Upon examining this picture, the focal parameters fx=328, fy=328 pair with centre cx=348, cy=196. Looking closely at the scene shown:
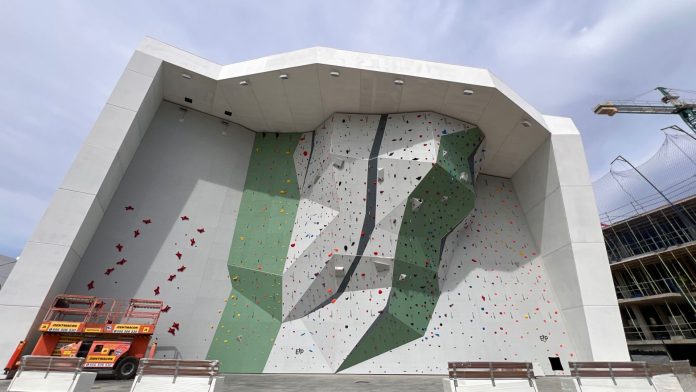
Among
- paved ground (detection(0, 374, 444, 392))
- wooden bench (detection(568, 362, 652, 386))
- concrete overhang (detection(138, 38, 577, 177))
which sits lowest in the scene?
paved ground (detection(0, 374, 444, 392))

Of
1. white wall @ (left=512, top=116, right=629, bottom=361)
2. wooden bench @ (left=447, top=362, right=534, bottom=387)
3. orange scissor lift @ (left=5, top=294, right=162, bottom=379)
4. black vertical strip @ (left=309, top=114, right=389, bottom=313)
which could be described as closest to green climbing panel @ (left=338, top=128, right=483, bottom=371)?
black vertical strip @ (left=309, top=114, right=389, bottom=313)

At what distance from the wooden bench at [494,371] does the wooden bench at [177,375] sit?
2.97 meters

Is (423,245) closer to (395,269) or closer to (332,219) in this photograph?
(395,269)

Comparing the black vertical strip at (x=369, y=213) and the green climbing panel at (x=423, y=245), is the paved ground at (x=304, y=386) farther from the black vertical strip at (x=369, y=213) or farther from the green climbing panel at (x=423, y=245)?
the black vertical strip at (x=369, y=213)

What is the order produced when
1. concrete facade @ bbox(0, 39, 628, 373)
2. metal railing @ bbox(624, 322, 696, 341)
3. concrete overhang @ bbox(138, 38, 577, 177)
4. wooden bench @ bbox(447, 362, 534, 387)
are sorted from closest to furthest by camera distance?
wooden bench @ bbox(447, 362, 534, 387) < concrete facade @ bbox(0, 39, 628, 373) < concrete overhang @ bbox(138, 38, 577, 177) < metal railing @ bbox(624, 322, 696, 341)

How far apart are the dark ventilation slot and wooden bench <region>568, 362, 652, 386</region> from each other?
30.3 ft

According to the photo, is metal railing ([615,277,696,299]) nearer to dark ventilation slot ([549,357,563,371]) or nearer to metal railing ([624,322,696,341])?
metal railing ([624,322,696,341])

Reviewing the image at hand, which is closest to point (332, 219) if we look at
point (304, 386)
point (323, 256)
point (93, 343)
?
point (323, 256)

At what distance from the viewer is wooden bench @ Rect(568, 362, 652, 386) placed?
13.8 ft

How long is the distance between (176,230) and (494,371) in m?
11.2

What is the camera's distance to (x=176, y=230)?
1191cm

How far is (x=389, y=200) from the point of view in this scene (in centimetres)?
1171

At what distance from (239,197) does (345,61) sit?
269 inches

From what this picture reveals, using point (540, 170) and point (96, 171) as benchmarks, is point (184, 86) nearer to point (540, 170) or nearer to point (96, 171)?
point (96, 171)
